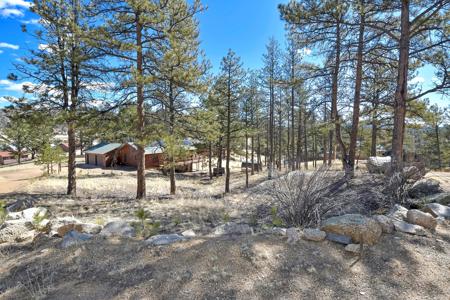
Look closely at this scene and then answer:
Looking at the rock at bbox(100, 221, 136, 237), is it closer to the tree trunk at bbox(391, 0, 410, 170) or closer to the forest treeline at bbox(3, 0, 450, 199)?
the forest treeline at bbox(3, 0, 450, 199)

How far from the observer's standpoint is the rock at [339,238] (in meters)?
3.13

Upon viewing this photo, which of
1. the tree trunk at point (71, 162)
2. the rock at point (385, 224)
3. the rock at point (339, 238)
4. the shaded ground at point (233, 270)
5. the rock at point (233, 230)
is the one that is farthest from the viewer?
the tree trunk at point (71, 162)

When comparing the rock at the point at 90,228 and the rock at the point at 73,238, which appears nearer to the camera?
the rock at the point at 73,238

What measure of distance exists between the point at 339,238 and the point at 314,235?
0.32 metres

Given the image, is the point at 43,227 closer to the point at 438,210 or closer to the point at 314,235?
the point at 314,235

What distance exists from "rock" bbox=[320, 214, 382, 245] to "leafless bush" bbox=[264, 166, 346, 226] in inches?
10.6

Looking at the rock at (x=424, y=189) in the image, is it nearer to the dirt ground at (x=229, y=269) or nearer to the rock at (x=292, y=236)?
the dirt ground at (x=229, y=269)

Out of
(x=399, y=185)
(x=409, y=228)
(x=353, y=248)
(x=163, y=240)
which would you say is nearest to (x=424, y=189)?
(x=399, y=185)

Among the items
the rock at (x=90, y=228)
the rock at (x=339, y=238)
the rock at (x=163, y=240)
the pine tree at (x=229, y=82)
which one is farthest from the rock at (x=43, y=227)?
the pine tree at (x=229, y=82)

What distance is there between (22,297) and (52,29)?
1095cm

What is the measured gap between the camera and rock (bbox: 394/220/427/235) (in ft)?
11.0

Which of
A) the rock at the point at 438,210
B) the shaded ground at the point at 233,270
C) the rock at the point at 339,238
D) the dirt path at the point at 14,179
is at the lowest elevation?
the dirt path at the point at 14,179

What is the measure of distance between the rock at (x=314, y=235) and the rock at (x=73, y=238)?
3054 millimetres

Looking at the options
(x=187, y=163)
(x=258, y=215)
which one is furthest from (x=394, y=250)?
(x=187, y=163)
